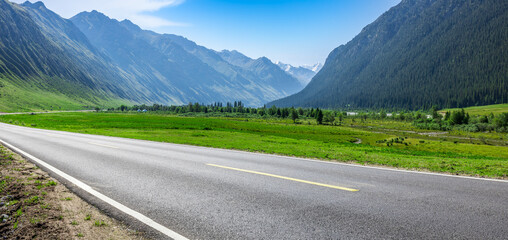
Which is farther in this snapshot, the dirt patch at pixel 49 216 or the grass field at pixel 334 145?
the grass field at pixel 334 145

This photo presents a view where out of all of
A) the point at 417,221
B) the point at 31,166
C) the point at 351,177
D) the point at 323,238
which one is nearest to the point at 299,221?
the point at 323,238

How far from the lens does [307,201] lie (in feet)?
22.9

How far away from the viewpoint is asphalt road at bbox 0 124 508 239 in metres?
5.29

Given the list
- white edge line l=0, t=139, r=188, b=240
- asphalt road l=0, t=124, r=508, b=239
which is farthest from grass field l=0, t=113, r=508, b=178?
white edge line l=0, t=139, r=188, b=240

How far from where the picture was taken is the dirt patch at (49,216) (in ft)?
17.5

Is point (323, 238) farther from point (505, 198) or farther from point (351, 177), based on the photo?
point (505, 198)

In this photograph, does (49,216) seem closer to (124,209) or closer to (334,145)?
(124,209)

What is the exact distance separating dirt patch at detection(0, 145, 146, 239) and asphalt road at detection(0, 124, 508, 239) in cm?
86

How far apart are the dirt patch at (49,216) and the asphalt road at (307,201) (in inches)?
34.0

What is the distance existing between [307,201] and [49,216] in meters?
6.59

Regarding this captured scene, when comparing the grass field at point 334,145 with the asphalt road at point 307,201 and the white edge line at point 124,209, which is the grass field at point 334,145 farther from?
the white edge line at point 124,209

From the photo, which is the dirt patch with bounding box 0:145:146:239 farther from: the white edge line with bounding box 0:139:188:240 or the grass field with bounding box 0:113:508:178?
the grass field with bounding box 0:113:508:178

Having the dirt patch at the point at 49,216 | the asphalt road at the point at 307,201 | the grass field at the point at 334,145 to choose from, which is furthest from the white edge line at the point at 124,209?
the grass field at the point at 334,145

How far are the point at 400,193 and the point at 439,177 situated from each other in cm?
352
